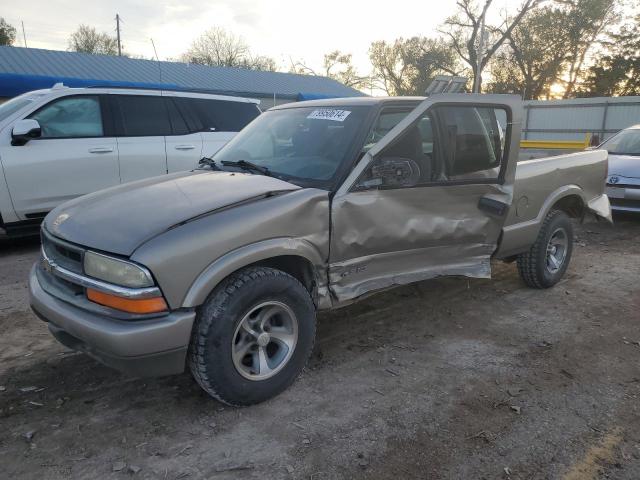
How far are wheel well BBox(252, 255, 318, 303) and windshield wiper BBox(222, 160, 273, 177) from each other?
67 cm

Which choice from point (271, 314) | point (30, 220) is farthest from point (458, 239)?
point (30, 220)

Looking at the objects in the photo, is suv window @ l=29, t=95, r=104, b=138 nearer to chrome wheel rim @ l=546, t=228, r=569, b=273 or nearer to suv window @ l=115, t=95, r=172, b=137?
suv window @ l=115, t=95, r=172, b=137

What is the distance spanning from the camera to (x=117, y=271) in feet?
8.33

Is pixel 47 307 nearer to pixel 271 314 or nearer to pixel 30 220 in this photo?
pixel 271 314

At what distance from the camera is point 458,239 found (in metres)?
3.95

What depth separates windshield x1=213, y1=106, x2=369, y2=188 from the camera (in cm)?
342

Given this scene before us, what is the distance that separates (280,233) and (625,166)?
7.52m

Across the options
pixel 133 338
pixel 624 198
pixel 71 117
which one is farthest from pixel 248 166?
pixel 624 198

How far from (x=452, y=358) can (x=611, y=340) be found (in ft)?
4.57

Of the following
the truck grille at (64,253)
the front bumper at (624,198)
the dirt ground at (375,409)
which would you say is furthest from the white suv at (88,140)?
the front bumper at (624,198)

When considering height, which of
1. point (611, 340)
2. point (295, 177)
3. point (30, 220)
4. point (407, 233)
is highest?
point (295, 177)

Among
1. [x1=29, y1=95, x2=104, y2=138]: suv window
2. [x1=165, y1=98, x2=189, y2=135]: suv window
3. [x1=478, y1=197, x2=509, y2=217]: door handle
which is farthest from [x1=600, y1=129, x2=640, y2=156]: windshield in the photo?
[x1=29, y1=95, x2=104, y2=138]: suv window

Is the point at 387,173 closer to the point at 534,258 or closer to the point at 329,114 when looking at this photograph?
the point at 329,114

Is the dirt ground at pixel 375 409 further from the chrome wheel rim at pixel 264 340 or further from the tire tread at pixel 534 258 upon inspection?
the tire tread at pixel 534 258
